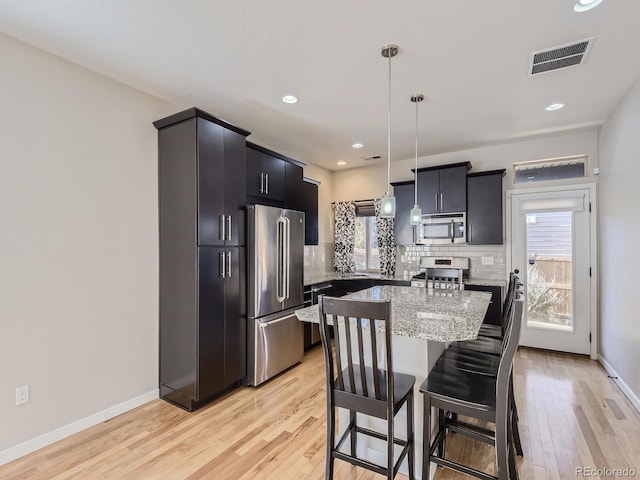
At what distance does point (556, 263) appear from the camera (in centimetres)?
414

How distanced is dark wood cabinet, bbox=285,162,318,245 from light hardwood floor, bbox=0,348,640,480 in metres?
2.21

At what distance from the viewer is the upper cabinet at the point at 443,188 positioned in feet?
14.5

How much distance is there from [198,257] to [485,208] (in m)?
3.69

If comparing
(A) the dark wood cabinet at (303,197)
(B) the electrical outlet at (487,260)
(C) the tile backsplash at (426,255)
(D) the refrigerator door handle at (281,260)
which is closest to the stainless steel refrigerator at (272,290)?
(D) the refrigerator door handle at (281,260)

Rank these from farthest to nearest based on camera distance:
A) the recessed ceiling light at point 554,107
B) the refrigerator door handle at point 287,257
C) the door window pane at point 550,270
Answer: the door window pane at point 550,270 < the refrigerator door handle at point 287,257 < the recessed ceiling light at point 554,107

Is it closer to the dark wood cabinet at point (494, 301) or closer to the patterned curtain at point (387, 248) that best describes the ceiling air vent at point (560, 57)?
the dark wood cabinet at point (494, 301)

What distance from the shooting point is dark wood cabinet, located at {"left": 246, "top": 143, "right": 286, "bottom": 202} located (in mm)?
3488

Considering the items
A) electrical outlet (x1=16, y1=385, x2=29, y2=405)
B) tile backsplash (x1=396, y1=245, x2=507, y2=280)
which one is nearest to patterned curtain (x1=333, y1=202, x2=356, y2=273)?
tile backsplash (x1=396, y1=245, x2=507, y2=280)

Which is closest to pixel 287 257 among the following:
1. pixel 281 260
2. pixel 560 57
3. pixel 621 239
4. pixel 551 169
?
pixel 281 260

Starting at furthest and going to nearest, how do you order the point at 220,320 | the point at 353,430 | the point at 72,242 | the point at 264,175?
the point at 264,175 → the point at 220,320 → the point at 72,242 → the point at 353,430

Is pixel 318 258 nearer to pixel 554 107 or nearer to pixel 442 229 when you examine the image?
pixel 442 229

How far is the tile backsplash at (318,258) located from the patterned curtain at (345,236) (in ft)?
0.48

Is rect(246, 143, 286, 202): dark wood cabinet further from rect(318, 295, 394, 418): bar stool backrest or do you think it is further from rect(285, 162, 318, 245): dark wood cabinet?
rect(318, 295, 394, 418): bar stool backrest

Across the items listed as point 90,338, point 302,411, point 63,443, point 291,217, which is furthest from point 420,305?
point 63,443
